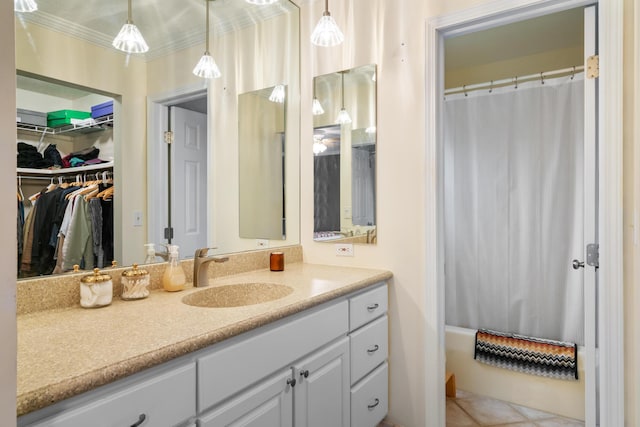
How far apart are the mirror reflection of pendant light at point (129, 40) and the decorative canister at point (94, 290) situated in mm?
854

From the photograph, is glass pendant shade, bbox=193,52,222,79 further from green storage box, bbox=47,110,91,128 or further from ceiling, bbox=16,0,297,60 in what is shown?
green storage box, bbox=47,110,91,128

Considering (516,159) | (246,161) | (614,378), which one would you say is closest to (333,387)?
(614,378)

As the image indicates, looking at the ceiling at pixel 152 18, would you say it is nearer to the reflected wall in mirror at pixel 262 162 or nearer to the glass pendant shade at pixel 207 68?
the glass pendant shade at pixel 207 68

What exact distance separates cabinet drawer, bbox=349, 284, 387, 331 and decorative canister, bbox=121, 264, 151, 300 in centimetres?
83

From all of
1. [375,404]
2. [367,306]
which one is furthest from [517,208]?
[375,404]

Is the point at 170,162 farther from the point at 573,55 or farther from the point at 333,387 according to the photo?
Result: the point at 573,55

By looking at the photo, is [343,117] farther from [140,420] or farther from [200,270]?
[140,420]

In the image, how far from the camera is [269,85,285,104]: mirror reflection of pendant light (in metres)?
2.26

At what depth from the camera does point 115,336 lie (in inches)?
36.7

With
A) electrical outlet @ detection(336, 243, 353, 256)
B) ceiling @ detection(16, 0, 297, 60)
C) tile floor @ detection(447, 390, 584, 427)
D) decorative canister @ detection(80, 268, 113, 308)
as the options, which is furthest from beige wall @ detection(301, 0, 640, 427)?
decorative canister @ detection(80, 268, 113, 308)

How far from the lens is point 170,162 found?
165 cm

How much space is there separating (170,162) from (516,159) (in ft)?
7.74

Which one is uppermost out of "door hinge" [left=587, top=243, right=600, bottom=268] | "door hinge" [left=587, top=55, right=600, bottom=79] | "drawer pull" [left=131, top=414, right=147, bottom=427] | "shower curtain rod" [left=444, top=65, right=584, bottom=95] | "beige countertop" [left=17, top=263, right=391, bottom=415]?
"shower curtain rod" [left=444, top=65, right=584, bottom=95]

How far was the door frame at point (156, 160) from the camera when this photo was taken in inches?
60.2
